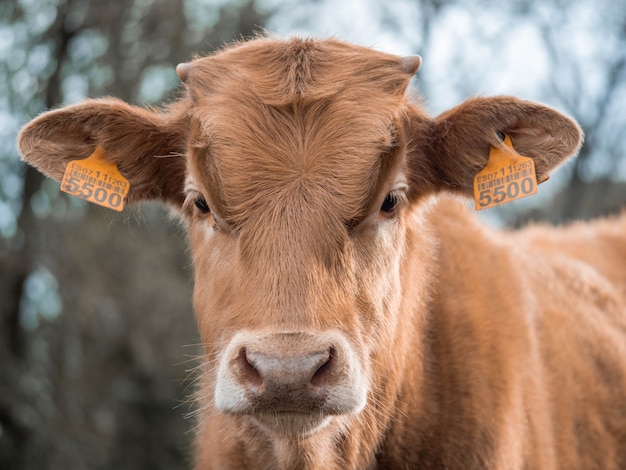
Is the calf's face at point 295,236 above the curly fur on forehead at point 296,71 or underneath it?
underneath

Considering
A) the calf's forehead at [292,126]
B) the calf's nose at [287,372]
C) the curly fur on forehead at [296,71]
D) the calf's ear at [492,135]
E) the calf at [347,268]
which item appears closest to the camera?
the calf's nose at [287,372]

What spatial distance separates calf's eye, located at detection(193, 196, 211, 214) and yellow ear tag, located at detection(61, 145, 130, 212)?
1.83 ft

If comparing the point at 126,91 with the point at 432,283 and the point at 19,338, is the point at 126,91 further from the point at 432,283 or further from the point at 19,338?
the point at 432,283

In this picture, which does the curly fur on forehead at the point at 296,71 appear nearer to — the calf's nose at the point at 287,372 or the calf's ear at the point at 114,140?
the calf's ear at the point at 114,140

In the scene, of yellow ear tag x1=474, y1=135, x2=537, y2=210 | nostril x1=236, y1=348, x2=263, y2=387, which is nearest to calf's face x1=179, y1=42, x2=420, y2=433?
nostril x1=236, y1=348, x2=263, y2=387

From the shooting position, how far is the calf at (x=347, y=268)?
132 inches

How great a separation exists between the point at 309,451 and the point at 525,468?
121cm

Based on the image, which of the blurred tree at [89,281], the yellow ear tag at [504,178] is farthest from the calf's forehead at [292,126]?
the blurred tree at [89,281]

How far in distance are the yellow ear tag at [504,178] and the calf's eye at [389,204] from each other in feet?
1.70

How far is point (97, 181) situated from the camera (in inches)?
172

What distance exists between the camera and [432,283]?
4512mm

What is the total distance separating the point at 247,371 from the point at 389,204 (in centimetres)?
123

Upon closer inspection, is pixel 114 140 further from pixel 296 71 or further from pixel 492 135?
pixel 492 135

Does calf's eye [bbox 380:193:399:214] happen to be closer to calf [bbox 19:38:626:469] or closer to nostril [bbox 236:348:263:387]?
calf [bbox 19:38:626:469]
